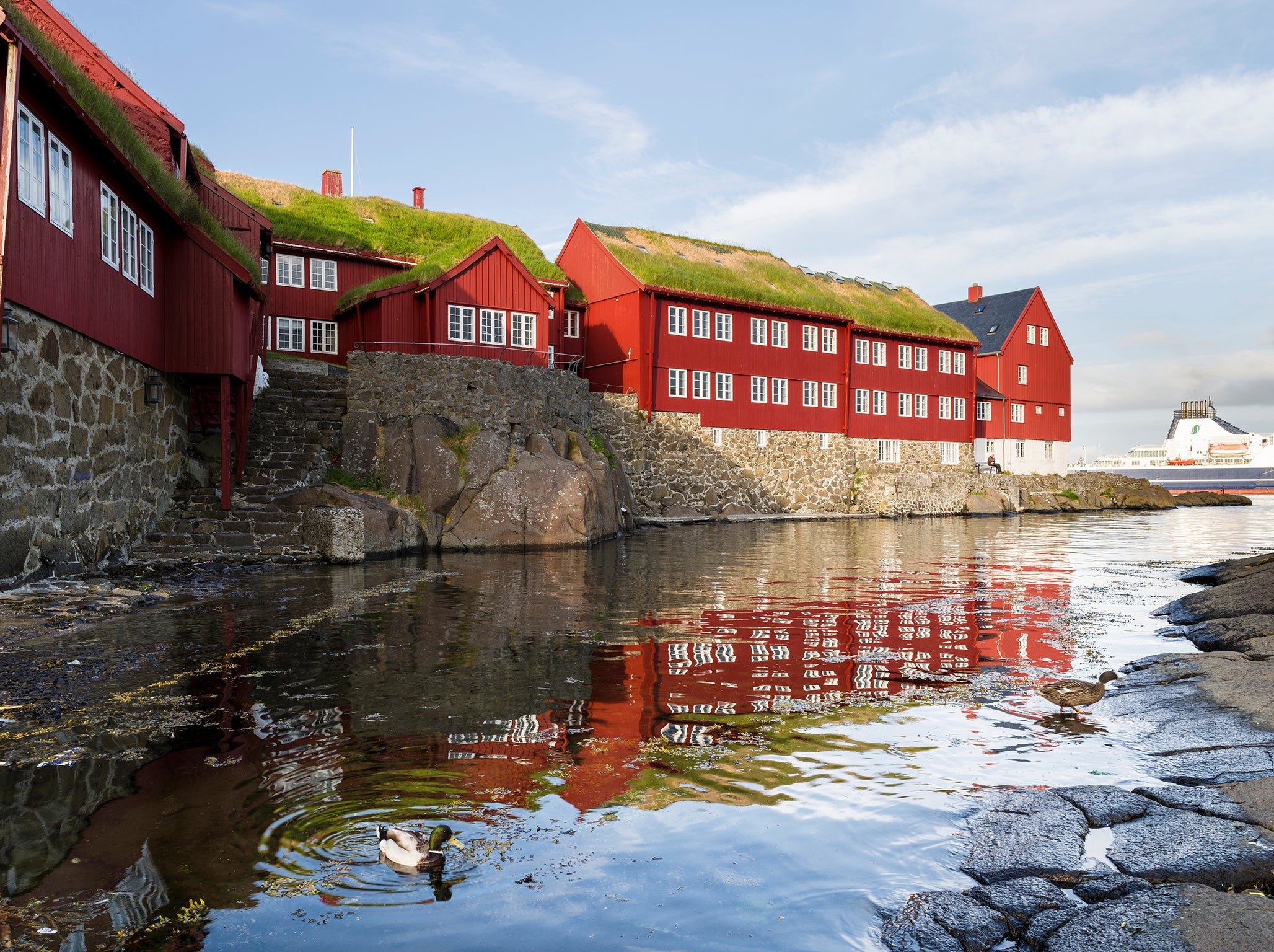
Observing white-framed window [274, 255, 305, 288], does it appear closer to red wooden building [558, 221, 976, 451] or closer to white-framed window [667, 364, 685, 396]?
red wooden building [558, 221, 976, 451]

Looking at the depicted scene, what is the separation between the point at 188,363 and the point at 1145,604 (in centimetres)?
1846

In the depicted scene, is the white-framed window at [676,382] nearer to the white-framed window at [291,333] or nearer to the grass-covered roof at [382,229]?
the grass-covered roof at [382,229]

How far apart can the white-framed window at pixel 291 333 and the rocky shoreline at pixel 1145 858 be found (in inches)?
1262

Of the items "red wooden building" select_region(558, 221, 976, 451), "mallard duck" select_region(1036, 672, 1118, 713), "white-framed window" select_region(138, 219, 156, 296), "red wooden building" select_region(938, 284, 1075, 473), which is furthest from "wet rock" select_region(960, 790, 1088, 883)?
"red wooden building" select_region(938, 284, 1075, 473)

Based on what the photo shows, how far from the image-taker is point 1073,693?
774 cm

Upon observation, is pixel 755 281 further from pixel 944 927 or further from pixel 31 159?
pixel 944 927

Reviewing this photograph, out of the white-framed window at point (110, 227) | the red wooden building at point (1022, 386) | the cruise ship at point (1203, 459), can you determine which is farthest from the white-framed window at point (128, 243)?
the cruise ship at point (1203, 459)

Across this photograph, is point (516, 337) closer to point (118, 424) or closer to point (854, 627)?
point (118, 424)

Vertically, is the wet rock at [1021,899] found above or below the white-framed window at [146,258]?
below

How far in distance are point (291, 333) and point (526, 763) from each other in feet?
103

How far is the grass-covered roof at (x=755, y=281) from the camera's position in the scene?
38.9 metres

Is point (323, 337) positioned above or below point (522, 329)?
above

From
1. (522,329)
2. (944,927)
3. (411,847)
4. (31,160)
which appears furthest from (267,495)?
(944,927)

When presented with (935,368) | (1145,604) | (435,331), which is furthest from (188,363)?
(935,368)
